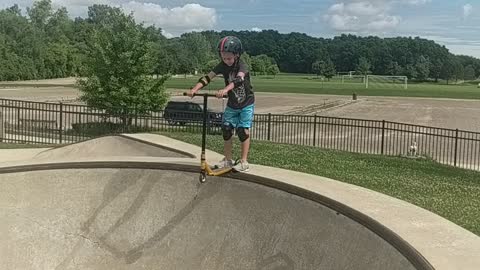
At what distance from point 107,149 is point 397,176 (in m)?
6.57

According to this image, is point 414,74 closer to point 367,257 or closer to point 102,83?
point 102,83

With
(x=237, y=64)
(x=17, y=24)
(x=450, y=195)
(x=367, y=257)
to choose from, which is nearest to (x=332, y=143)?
(x=450, y=195)

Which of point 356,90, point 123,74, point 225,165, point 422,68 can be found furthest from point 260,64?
point 225,165

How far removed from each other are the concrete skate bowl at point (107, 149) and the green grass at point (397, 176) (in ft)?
5.02

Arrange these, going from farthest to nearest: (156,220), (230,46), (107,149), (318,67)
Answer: (318,67)
(107,149)
(156,220)
(230,46)

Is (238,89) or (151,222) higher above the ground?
(238,89)

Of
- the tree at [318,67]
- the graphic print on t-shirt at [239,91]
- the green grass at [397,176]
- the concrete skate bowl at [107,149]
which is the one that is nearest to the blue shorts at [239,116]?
the graphic print on t-shirt at [239,91]

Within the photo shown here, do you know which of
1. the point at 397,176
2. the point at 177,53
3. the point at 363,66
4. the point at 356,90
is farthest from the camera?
the point at 363,66

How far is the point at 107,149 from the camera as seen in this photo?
1277cm

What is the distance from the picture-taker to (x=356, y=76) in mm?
174375

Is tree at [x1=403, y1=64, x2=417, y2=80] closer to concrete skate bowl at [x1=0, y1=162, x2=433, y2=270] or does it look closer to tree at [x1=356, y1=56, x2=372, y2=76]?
tree at [x1=356, y1=56, x2=372, y2=76]

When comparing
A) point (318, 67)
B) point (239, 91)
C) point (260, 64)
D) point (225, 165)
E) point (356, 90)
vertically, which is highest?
point (260, 64)

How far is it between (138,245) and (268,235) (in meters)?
1.54

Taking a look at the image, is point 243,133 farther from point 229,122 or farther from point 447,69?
point 447,69
